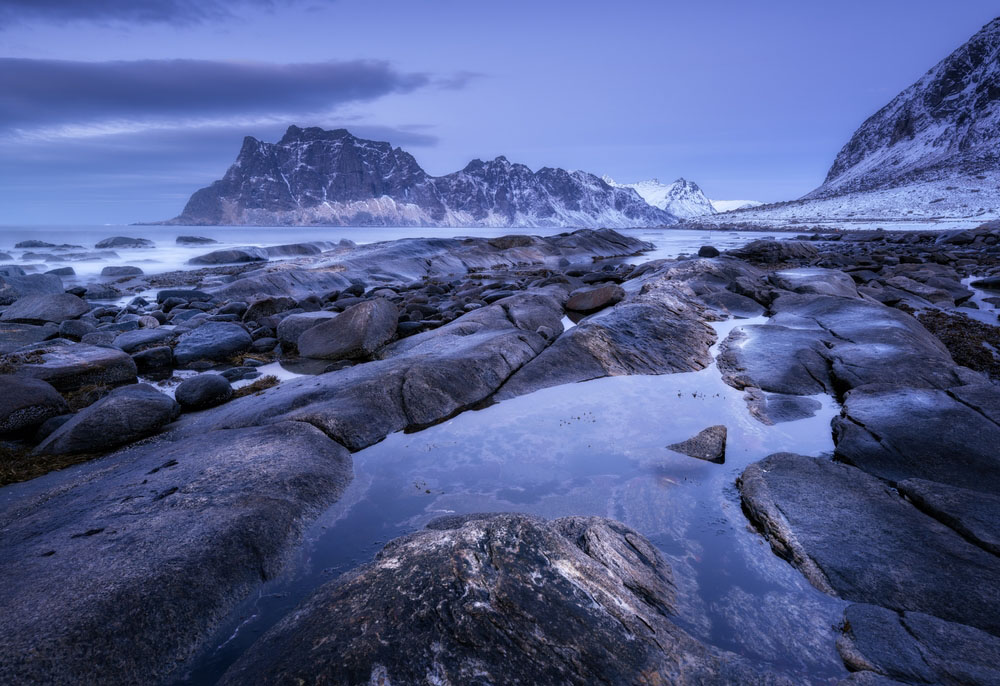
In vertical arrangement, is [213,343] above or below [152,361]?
above

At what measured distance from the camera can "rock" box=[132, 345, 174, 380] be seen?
14.0 m

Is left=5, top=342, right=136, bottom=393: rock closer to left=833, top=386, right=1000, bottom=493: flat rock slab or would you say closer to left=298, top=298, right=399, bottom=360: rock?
left=298, top=298, right=399, bottom=360: rock

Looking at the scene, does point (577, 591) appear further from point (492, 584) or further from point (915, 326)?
point (915, 326)

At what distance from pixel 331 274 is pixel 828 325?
91.8 ft

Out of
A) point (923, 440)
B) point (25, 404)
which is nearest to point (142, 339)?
point (25, 404)

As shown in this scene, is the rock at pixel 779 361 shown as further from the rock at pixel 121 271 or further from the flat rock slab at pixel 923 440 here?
the rock at pixel 121 271

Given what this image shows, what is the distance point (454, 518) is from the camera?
20.4 ft

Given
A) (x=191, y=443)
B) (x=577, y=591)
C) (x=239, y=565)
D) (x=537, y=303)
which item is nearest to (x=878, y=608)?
(x=577, y=591)

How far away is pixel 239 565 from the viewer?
542cm

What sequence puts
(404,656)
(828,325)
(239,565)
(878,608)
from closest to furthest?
(404,656) → (878,608) → (239,565) → (828,325)

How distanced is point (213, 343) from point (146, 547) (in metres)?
11.7

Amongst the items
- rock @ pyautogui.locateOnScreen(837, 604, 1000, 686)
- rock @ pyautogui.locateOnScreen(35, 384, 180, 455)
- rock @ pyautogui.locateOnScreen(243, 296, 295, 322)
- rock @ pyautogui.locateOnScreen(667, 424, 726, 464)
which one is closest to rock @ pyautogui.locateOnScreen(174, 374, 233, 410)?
rock @ pyautogui.locateOnScreen(35, 384, 180, 455)

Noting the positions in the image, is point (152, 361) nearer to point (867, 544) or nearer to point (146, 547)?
point (146, 547)

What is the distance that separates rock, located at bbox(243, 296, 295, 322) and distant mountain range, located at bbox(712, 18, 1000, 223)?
463 feet
